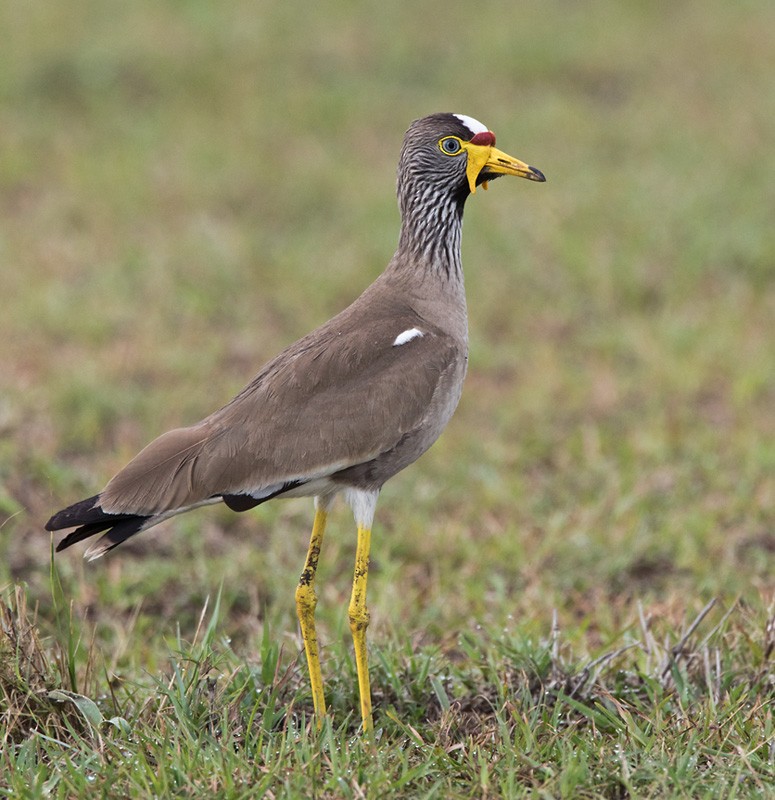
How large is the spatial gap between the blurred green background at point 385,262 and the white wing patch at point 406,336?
Answer: 1120 mm

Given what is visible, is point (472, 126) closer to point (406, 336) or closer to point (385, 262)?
point (406, 336)

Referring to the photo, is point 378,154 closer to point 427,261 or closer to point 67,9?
point 67,9

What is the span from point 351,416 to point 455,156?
0.92 metres

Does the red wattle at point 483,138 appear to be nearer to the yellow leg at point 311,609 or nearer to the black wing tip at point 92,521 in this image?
the yellow leg at point 311,609

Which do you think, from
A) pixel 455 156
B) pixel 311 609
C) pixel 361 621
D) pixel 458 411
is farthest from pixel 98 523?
pixel 458 411

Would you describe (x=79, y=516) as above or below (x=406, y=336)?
below

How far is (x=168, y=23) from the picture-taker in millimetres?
Answer: 12203

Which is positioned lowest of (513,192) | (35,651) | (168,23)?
(35,651)

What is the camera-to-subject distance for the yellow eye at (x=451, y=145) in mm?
3994

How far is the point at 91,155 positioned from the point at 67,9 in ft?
10.6

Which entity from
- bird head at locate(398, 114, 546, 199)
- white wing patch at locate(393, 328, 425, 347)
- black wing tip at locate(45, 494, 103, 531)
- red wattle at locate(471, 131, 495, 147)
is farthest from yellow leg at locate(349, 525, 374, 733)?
red wattle at locate(471, 131, 495, 147)

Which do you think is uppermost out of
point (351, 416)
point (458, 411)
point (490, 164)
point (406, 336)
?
point (490, 164)

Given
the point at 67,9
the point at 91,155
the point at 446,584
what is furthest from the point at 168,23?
the point at 446,584

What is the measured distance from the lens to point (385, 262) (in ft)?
27.5
